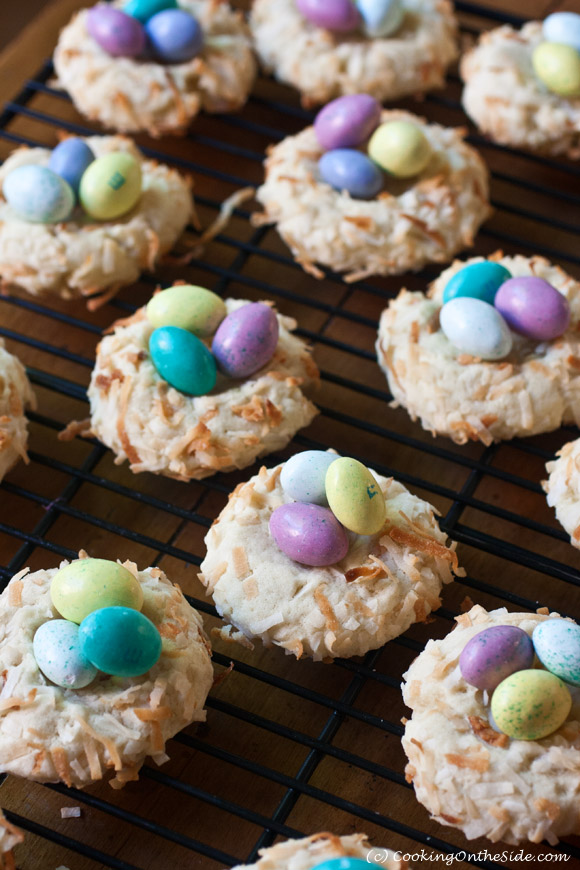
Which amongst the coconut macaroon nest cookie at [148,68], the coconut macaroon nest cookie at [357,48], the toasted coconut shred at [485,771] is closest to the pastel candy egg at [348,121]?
the coconut macaroon nest cookie at [357,48]

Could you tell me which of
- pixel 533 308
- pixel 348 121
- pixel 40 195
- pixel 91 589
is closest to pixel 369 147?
pixel 348 121

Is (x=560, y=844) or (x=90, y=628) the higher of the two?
(x=90, y=628)

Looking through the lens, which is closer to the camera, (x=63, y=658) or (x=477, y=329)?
(x=63, y=658)

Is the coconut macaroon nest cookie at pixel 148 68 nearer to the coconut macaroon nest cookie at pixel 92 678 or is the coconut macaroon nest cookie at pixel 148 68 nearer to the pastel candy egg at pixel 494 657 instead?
the coconut macaroon nest cookie at pixel 92 678

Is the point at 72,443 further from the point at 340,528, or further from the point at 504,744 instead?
the point at 504,744

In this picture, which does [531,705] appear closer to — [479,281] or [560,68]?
[479,281]

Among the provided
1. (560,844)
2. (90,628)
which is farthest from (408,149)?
(560,844)
